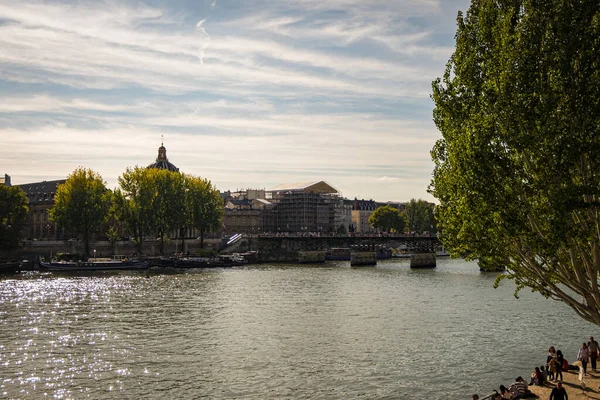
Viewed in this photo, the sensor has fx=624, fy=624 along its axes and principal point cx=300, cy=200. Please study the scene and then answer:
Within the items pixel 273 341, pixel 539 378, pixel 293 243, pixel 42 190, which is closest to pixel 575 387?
pixel 539 378

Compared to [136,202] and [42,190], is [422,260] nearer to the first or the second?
[136,202]

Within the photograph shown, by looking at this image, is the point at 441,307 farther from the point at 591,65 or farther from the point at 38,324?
the point at 591,65

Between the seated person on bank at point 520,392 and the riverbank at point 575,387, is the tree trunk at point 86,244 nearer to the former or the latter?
the riverbank at point 575,387

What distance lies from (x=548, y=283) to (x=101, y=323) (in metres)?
41.8

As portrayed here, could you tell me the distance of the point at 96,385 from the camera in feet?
122

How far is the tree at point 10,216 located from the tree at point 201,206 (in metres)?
36.2

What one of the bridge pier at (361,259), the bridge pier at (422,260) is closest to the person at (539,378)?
the bridge pier at (422,260)

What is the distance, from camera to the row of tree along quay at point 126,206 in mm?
128750

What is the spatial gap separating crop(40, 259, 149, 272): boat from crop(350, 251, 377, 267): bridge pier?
150 ft

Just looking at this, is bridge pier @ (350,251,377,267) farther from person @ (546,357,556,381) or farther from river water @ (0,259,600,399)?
person @ (546,357,556,381)

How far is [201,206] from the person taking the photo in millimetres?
152375

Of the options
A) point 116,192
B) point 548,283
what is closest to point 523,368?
point 548,283

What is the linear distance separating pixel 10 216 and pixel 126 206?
76.6 feet

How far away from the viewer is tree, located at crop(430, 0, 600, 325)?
25.4 metres
